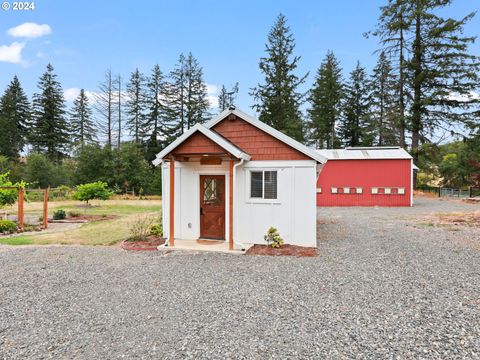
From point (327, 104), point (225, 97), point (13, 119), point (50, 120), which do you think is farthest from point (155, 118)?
point (327, 104)

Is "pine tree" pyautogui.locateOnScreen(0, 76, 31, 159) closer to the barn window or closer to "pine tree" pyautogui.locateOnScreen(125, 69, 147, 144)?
"pine tree" pyautogui.locateOnScreen(125, 69, 147, 144)

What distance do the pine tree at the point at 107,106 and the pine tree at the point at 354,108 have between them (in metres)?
28.2

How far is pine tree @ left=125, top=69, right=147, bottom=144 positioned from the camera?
34.9m

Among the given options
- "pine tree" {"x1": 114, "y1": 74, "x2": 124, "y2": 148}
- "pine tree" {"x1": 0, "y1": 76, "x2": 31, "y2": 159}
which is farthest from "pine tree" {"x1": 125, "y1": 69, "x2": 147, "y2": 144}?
"pine tree" {"x1": 0, "y1": 76, "x2": 31, "y2": 159}

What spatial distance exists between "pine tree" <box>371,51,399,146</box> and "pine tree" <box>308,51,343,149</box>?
169 inches

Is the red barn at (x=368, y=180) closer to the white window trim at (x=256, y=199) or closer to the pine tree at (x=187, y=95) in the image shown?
the white window trim at (x=256, y=199)

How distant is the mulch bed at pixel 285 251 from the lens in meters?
7.04

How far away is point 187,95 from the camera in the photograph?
116 feet

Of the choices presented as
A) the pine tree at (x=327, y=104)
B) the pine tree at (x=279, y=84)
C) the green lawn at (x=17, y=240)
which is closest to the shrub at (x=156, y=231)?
the green lawn at (x=17, y=240)

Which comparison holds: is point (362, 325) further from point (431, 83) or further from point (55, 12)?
point (431, 83)

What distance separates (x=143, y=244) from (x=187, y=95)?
30.1 m

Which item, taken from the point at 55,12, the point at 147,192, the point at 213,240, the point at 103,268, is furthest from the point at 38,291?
the point at 147,192

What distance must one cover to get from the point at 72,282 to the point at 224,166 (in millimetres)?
4524

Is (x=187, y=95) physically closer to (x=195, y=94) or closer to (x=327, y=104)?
(x=195, y=94)
